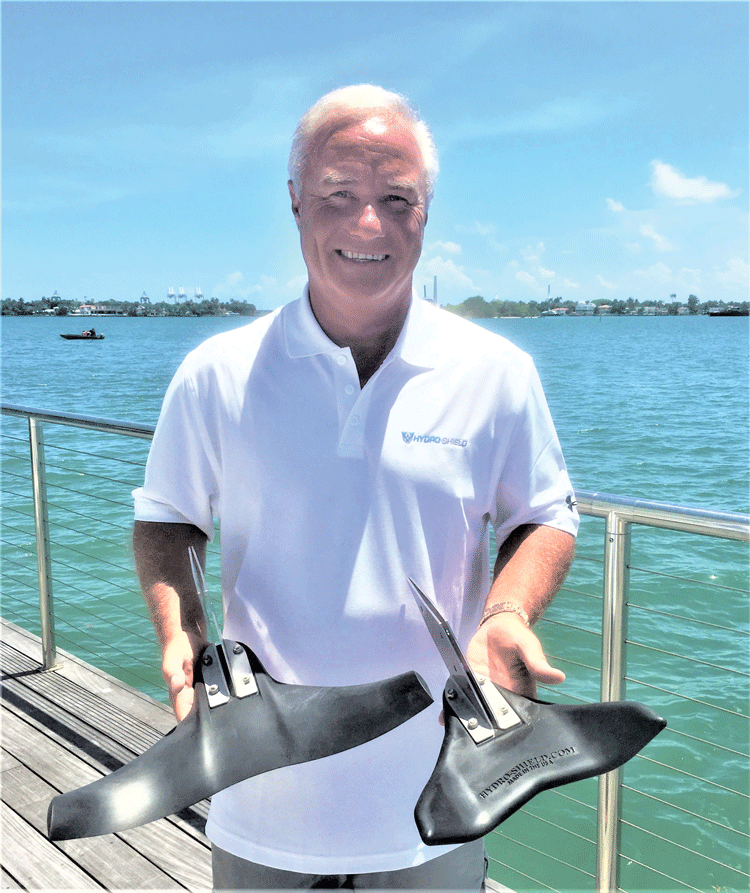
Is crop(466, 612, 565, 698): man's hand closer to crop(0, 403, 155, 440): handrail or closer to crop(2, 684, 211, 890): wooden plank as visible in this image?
crop(2, 684, 211, 890): wooden plank

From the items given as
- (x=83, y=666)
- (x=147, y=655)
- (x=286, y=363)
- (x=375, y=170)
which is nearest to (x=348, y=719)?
(x=286, y=363)

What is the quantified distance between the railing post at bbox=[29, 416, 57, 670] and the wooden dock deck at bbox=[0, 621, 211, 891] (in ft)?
0.42

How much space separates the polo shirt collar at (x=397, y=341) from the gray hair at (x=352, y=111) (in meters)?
0.18

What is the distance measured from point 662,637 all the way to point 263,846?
7.35 metres

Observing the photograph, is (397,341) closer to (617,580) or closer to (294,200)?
(294,200)

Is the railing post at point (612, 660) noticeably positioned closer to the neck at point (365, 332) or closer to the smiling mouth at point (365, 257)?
the neck at point (365, 332)

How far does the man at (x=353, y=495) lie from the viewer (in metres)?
1.14

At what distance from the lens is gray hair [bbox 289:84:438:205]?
1.13 metres

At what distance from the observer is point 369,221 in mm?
1120

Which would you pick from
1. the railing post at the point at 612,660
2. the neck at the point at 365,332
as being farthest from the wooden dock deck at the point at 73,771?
the neck at the point at 365,332

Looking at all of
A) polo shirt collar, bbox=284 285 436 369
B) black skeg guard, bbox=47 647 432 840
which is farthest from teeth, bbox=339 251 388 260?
black skeg guard, bbox=47 647 432 840

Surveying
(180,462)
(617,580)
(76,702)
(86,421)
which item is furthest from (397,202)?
(76,702)

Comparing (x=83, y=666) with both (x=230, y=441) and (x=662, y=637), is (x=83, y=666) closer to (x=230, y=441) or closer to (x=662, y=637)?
(x=230, y=441)

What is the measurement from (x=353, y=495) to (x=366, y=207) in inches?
16.0
